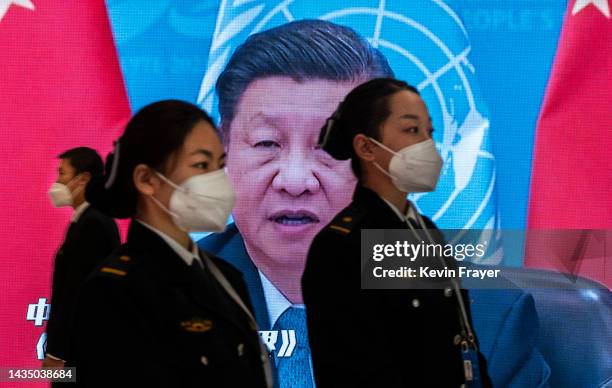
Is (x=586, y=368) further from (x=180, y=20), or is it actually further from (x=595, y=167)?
(x=180, y=20)

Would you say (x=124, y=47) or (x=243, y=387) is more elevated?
(x=124, y=47)

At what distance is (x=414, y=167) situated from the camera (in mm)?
2664

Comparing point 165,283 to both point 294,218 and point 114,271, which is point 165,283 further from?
point 294,218

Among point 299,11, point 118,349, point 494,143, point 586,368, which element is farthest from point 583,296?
point 118,349

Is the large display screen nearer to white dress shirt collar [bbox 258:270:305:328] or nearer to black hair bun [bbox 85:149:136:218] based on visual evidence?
white dress shirt collar [bbox 258:270:305:328]

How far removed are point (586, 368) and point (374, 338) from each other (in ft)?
4.81

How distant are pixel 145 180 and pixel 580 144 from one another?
193cm

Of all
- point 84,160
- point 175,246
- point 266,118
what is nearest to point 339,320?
point 175,246

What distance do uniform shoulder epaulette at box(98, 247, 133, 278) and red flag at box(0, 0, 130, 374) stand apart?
137cm

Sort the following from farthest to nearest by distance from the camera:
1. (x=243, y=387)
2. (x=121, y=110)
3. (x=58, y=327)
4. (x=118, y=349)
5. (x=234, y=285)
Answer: (x=121, y=110) → (x=58, y=327) → (x=234, y=285) → (x=243, y=387) → (x=118, y=349)

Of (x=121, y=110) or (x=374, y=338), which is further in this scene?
(x=121, y=110)

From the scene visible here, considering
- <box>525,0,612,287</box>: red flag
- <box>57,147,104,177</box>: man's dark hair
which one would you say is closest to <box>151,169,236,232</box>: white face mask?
<box>57,147,104,177</box>: man's dark hair

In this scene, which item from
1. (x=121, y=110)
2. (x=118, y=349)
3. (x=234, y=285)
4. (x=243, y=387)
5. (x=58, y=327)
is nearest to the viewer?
(x=118, y=349)

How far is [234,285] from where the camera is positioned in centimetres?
228
